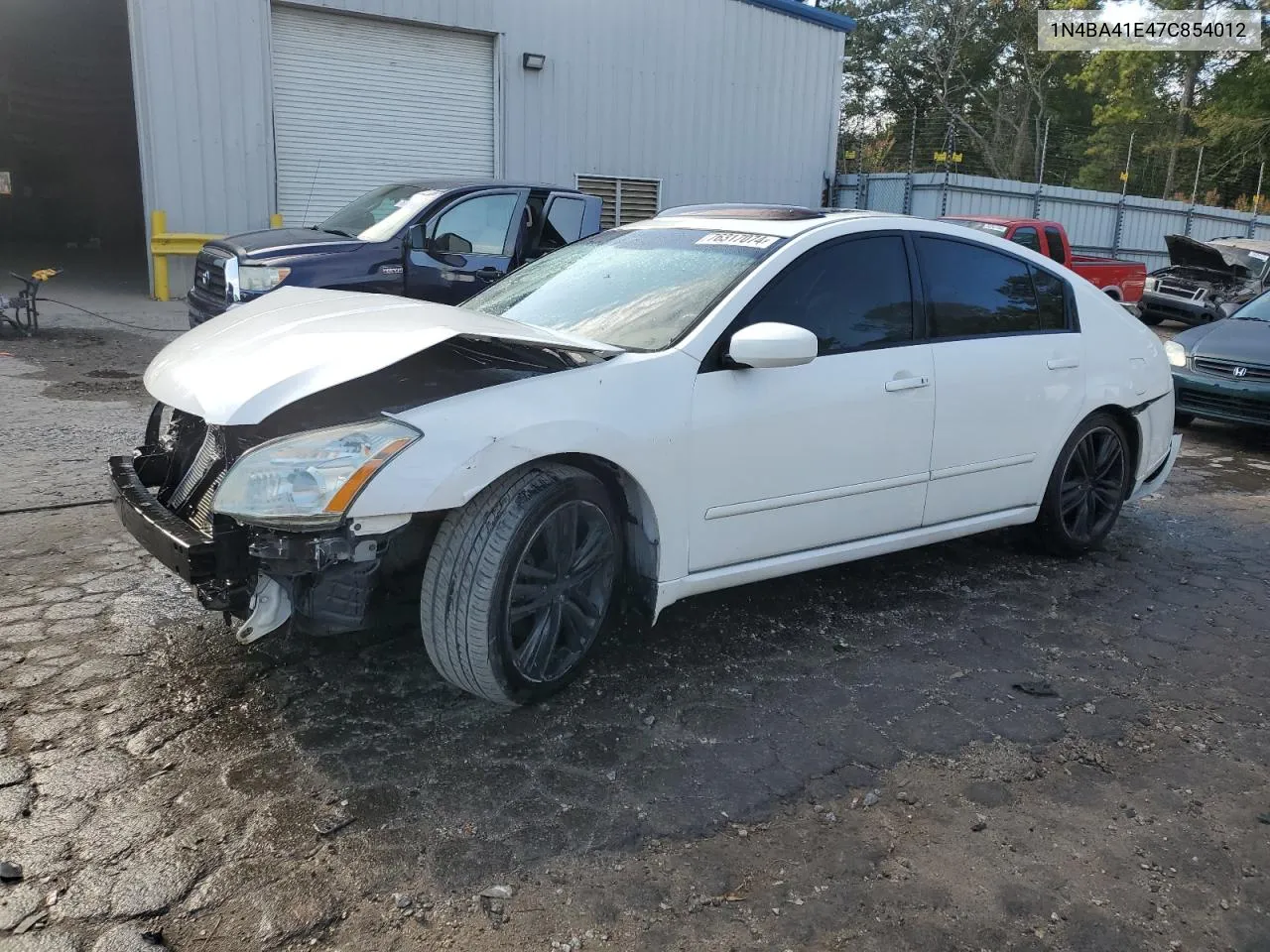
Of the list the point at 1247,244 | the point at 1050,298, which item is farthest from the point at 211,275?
the point at 1247,244

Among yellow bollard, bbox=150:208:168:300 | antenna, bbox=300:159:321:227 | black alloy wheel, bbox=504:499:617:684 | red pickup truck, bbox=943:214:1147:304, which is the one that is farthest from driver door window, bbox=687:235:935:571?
antenna, bbox=300:159:321:227

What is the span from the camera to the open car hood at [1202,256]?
49.6ft

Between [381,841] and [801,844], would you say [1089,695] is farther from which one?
[381,841]

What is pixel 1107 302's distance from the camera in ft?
16.3

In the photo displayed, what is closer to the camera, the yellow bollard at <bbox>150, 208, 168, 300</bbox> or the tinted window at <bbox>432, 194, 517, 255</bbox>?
the tinted window at <bbox>432, 194, 517, 255</bbox>

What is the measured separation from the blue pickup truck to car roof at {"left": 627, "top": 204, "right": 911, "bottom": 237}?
4.41 meters

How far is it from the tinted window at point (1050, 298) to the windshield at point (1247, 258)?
1201 cm

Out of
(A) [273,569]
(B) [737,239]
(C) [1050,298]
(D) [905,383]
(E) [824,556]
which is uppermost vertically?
(B) [737,239]

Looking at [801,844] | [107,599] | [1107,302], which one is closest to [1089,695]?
[801,844]

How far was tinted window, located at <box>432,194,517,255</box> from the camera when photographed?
8.58 metres

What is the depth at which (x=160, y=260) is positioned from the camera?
1348 cm

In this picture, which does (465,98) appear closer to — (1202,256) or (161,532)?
(1202,256)

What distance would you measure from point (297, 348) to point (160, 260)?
470 inches

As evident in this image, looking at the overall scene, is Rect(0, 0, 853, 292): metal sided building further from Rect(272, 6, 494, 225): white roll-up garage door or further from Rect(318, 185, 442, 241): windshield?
Rect(318, 185, 442, 241): windshield
